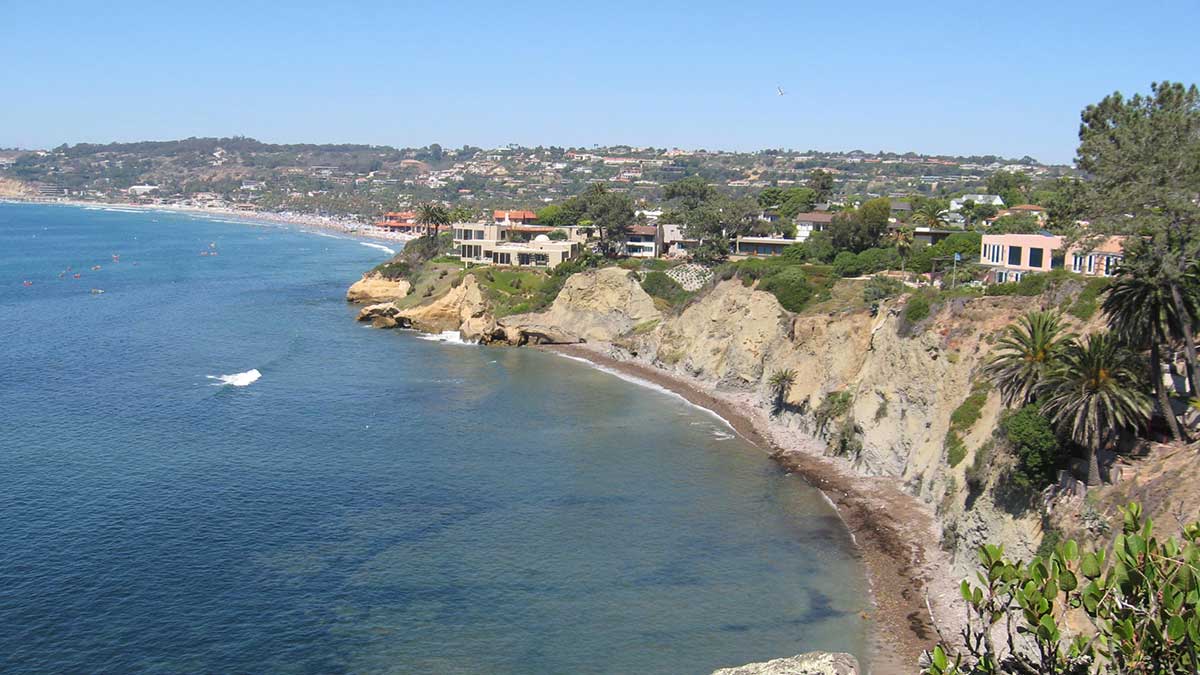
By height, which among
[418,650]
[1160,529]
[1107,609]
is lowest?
[418,650]

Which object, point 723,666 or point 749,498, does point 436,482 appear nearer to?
point 749,498

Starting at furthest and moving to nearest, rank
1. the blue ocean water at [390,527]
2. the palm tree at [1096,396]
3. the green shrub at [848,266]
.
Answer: the green shrub at [848,266] < the palm tree at [1096,396] < the blue ocean water at [390,527]

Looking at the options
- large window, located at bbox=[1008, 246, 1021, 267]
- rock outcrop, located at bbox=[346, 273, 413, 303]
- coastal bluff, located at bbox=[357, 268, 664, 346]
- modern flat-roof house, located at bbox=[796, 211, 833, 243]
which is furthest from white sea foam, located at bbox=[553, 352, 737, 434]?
rock outcrop, located at bbox=[346, 273, 413, 303]

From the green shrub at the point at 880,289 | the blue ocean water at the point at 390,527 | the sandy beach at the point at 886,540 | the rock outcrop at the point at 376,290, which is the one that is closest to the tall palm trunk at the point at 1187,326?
the sandy beach at the point at 886,540

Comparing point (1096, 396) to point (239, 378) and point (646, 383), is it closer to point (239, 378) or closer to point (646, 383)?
point (646, 383)

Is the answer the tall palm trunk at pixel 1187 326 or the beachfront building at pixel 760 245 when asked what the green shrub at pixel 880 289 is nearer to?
the tall palm trunk at pixel 1187 326

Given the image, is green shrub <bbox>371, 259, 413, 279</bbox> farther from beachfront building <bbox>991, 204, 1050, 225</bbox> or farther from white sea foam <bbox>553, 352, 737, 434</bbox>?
beachfront building <bbox>991, 204, 1050, 225</bbox>

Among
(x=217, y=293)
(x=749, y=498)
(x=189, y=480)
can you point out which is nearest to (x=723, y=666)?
(x=749, y=498)
